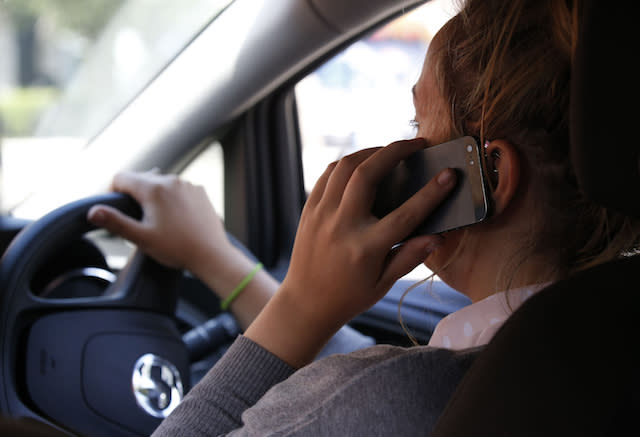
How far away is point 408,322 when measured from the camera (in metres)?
1.60

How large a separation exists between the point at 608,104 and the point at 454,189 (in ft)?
0.84

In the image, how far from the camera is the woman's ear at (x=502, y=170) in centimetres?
79

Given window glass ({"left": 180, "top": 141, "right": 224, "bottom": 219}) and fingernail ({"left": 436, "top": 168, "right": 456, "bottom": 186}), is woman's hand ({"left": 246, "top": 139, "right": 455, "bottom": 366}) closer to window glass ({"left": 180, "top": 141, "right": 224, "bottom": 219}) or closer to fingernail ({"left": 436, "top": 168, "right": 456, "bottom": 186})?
fingernail ({"left": 436, "top": 168, "right": 456, "bottom": 186})

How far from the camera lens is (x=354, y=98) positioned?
6.95 ft

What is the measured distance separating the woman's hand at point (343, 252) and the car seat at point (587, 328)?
0.20m

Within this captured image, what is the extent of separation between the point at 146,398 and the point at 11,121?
1.18 meters

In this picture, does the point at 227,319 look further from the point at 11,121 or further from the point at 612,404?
the point at 612,404

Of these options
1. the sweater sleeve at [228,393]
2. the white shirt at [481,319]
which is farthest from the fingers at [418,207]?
the sweater sleeve at [228,393]

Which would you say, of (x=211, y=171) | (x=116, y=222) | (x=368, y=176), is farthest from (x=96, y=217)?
(x=211, y=171)

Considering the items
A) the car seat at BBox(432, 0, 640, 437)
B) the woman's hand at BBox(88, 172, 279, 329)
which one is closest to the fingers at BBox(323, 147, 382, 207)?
the car seat at BBox(432, 0, 640, 437)

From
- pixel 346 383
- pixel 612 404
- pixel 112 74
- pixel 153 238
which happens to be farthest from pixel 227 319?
pixel 612 404

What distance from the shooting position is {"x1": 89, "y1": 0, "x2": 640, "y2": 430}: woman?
708mm

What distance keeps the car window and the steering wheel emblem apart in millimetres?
669

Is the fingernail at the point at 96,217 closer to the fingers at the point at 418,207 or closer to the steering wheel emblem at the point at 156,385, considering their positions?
the steering wheel emblem at the point at 156,385
